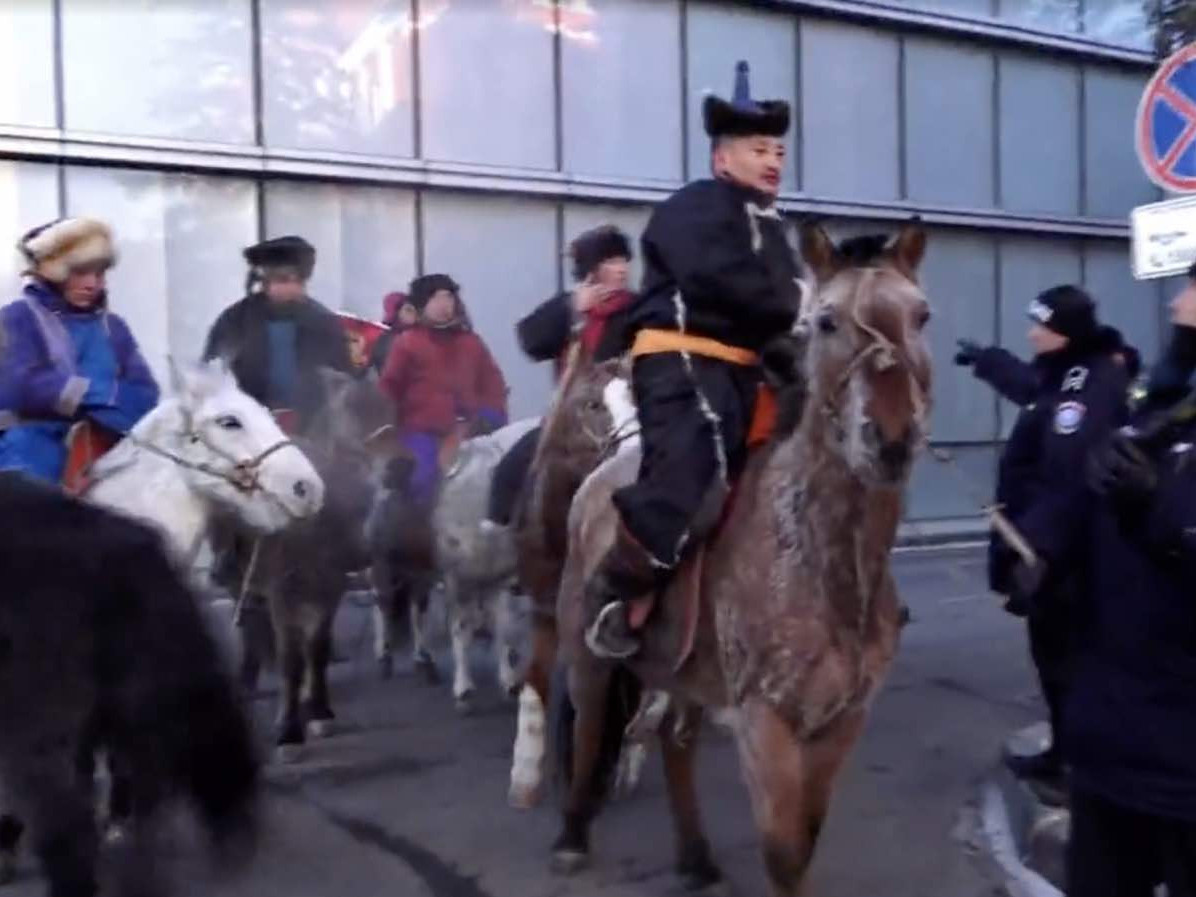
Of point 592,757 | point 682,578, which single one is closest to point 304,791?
point 592,757

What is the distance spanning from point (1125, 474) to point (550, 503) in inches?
169

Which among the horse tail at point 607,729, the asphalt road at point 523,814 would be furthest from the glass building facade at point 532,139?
the horse tail at point 607,729

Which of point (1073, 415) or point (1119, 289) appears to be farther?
point (1119, 289)

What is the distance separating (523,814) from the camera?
24.6 feet

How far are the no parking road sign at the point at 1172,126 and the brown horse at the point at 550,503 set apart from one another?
288 centimetres

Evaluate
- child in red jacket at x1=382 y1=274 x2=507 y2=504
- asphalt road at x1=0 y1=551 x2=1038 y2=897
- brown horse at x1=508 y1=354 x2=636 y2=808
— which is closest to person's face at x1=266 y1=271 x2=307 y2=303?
child in red jacket at x1=382 y1=274 x2=507 y2=504

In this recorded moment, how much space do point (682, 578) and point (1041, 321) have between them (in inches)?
98.0

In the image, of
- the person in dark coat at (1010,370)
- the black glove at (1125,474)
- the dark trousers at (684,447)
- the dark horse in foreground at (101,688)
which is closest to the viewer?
the black glove at (1125,474)

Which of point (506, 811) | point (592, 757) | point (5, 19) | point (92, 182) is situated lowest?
point (506, 811)

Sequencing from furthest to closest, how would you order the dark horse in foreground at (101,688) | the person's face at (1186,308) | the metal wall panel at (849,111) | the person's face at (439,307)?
the metal wall panel at (849,111)
the person's face at (439,307)
the dark horse in foreground at (101,688)
the person's face at (1186,308)

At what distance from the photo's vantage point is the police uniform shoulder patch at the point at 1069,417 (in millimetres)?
6840

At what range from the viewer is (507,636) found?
400 inches

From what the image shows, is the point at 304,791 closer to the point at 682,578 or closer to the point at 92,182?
the point at 682,578

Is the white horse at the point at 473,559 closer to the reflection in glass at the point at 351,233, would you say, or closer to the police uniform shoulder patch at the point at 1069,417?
the police uniform shoulder patch at the point at 1069,417
